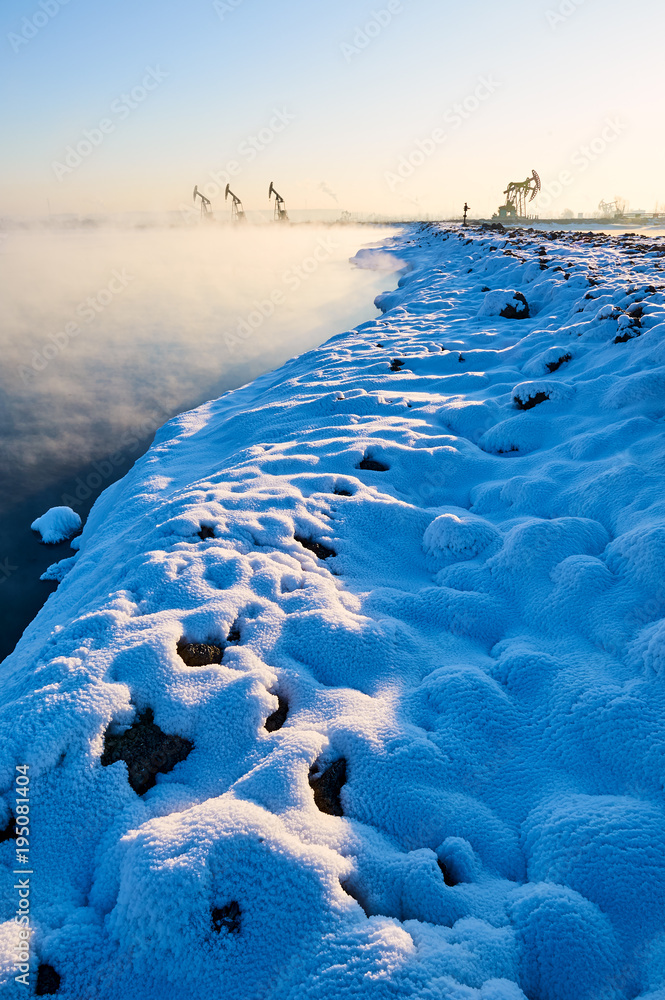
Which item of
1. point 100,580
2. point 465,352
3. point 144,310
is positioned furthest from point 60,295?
point 100,580

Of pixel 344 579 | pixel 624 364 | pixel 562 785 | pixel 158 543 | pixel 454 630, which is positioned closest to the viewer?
pixel 562 785

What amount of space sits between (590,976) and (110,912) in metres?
1.42

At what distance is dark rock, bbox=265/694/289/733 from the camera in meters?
2.18

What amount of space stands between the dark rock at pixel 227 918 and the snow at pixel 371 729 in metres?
0.01

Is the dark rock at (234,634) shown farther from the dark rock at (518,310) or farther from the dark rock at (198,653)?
the dark rock at (518,310)

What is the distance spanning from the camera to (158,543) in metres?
3.40

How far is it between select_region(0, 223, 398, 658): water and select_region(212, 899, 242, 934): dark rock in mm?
3679

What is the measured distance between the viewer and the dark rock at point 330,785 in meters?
1.85

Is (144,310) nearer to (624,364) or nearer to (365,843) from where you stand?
(624,364)

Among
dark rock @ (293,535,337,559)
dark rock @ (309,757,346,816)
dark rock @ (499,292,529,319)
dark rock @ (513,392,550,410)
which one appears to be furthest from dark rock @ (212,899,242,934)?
dark rock @ (499,292,529,319)

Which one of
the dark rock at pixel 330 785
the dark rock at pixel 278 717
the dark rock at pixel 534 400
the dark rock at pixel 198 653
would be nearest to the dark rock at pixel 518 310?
the dark rock at pixel 534 400

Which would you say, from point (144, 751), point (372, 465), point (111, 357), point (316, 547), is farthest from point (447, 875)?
point (111, 357)
